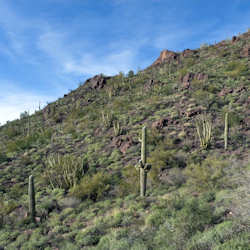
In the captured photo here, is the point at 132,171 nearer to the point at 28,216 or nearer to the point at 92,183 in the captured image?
the point at 92,183

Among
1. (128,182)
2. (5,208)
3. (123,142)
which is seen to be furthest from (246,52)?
(5,208)

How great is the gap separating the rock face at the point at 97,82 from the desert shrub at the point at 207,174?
26.5 meters

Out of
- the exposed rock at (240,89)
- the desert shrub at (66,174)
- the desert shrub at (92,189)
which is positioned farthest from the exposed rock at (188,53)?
the desert shrub at (92,189)

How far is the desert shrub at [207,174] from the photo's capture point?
25.4 ft

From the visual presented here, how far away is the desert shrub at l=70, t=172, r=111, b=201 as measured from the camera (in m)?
9.09

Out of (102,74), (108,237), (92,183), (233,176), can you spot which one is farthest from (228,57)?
(108,237)

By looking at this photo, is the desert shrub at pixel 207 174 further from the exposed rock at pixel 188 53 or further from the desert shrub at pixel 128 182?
the exposed rock at pixel 188 53

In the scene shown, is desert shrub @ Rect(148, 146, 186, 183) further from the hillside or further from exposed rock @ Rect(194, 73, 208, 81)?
exposed rock @ Rect(194, 73, 208, 81)

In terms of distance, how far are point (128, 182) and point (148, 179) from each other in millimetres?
1006

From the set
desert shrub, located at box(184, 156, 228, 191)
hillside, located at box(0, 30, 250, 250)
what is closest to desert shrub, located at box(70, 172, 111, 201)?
hillside, located at box(0, 30, 250, 250)

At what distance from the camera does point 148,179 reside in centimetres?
962

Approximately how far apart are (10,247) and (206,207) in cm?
628

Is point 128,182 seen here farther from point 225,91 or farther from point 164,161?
point 225,91

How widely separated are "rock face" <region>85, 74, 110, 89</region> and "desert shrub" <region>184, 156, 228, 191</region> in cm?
2653
